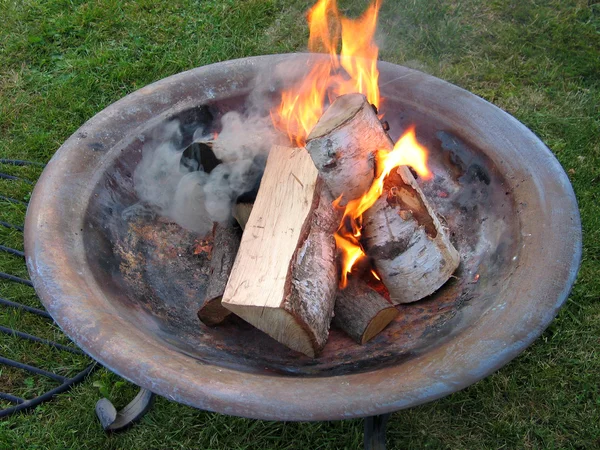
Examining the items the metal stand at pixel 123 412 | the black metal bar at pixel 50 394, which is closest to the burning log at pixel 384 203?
the metal stand at pixel 123 412

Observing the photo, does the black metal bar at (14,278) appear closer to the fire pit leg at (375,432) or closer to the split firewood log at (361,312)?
the split firewood log at (361,312)

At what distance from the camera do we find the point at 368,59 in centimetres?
Answer: 232

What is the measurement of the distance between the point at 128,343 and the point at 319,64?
1468mm

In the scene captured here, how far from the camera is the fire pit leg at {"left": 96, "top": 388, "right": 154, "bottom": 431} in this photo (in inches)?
93.9

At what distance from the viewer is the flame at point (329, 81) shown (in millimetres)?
2285

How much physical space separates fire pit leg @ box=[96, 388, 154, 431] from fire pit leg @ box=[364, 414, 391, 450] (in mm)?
982

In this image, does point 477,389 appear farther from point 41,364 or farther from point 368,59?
point 41,364

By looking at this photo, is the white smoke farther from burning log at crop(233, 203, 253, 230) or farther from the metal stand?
the metal stand

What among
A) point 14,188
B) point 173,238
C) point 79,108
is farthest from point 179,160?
point 79,108

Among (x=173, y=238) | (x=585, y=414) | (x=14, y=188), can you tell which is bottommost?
(x=585, y=414)

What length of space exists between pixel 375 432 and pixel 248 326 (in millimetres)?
604

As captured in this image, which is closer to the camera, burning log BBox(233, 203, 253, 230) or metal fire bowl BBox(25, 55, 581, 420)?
metal fire bowl BBox(25, 55, 581, 420)

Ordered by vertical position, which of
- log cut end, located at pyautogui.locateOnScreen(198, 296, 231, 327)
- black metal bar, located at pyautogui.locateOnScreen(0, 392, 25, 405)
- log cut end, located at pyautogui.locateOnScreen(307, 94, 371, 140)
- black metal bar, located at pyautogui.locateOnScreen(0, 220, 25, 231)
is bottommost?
black metal bar, located at pyautogui.locateOnScreen(0, 392, 25, 405)

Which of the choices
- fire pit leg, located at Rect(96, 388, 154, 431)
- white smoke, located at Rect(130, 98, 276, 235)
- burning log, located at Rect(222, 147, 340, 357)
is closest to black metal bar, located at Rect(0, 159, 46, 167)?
white smoke, located at Rect(130, 98, 276, 235)
